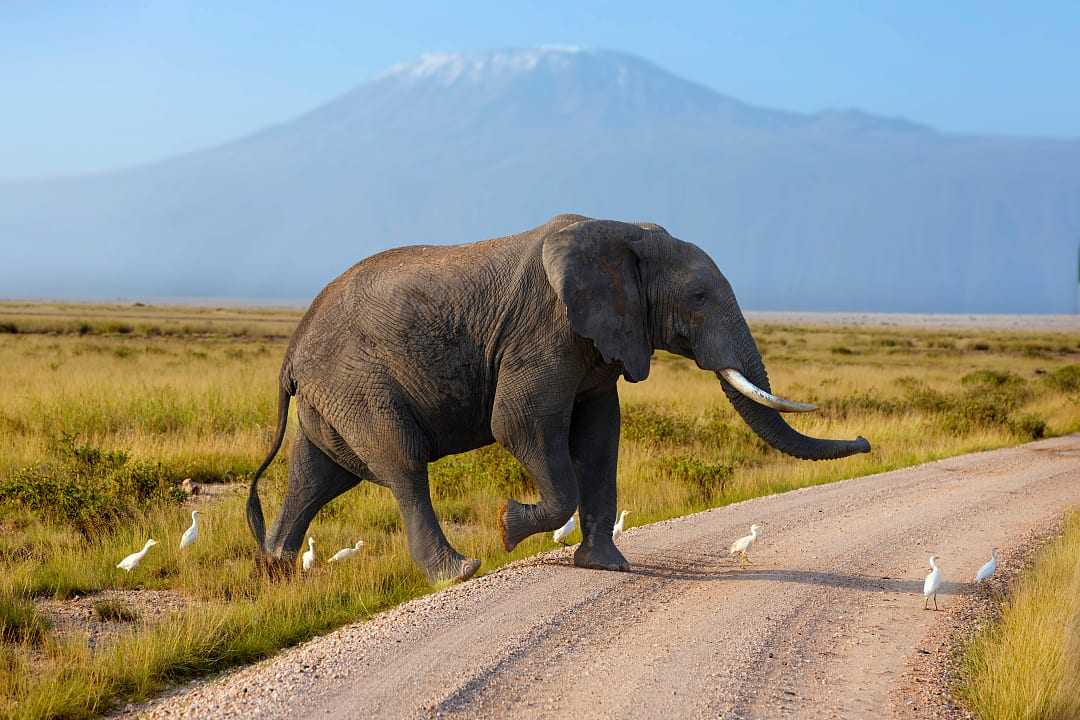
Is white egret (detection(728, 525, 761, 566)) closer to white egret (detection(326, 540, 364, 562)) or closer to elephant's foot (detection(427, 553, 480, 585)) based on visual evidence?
elephant's foot (detection(427, 553, 480, 585))

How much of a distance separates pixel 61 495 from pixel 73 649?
14.8 ft

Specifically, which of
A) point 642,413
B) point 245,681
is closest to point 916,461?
point 642,413

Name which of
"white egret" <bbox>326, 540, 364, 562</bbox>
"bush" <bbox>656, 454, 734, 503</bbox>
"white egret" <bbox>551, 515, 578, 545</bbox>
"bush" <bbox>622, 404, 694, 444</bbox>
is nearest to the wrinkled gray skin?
"white egret" <bbox>326, 540, 364, 562</bbox>

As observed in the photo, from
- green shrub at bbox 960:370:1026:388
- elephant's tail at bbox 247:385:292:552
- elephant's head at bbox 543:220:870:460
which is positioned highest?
elephant's head at bbox 543:220:870:460

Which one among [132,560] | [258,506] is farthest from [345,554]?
[132,560]

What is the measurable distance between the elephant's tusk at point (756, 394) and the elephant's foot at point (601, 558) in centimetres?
162

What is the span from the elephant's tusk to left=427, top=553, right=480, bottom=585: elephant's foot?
226 centimetres

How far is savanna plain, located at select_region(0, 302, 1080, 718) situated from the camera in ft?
24.8

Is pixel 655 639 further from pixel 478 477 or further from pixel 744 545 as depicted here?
pixel 478 477

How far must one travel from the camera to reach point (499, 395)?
855 cm

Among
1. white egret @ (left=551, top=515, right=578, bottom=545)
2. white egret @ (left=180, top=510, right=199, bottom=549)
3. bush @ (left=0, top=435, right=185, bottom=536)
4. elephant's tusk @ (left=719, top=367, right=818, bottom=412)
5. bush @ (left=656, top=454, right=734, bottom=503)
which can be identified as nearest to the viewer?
elephant's tusk @ (left=719, top=367, right=818, bottom=412)

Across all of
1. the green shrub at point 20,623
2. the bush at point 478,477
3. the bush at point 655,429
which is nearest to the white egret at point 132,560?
the green shrub at point 20,623

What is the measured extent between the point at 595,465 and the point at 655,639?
2279mm

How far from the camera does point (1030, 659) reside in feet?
21.7
